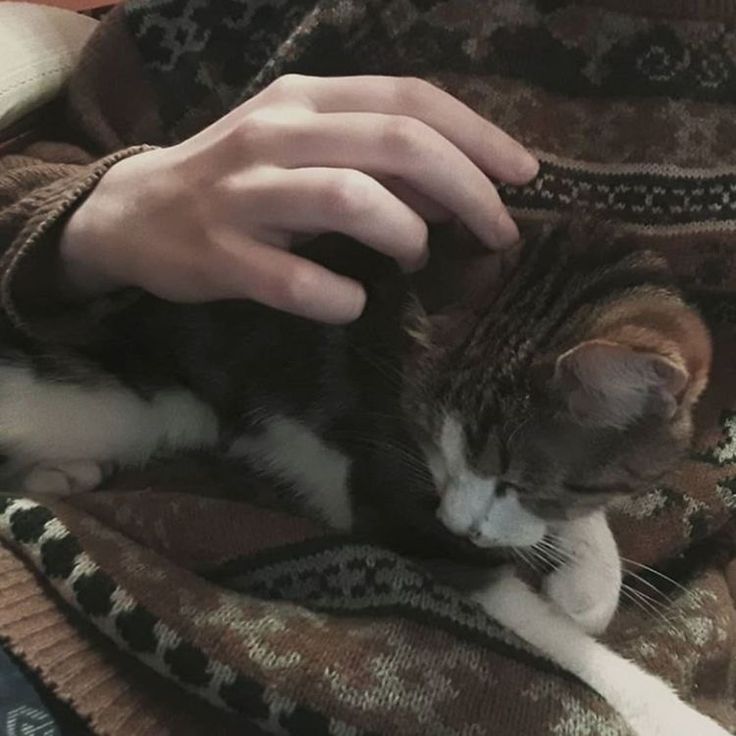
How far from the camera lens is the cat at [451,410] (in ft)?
2.56

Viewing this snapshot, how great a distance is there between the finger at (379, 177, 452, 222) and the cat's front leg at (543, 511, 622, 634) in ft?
0.90

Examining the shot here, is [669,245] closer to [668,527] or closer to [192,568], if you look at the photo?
[668,527]

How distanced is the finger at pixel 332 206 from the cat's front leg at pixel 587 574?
30 centimetres

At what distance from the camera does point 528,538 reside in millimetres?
861

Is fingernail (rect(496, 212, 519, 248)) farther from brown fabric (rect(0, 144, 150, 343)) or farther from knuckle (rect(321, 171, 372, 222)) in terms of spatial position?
brown fabric (rect(0, 144, 150, 343))

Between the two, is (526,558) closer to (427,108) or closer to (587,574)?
(587,574)

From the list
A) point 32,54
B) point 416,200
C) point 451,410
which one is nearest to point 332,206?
point 416,200

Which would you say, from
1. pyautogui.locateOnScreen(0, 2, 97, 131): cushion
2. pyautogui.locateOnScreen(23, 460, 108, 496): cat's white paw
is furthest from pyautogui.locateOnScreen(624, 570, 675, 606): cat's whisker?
pyautogui.locateOnScreen(0, 2, 97, 131): cushion

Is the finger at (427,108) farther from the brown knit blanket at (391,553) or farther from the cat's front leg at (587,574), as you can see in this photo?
the cat's front leg at (587,574)

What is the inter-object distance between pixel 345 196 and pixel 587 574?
38 centimetres

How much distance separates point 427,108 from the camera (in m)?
0.76

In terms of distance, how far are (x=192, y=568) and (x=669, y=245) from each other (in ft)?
1.59

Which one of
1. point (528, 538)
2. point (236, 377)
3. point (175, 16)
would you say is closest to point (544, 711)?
point (528, 538)

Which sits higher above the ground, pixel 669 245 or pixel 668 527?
pixel 669 245
